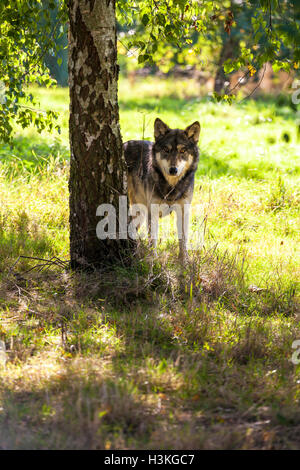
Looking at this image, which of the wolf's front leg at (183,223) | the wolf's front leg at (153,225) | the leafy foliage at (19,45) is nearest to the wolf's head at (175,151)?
the wolf's front leg at (183,223)

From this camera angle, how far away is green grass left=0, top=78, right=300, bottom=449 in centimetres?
312

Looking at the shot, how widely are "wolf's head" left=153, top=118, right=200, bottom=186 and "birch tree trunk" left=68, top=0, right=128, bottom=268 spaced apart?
2.62 ft

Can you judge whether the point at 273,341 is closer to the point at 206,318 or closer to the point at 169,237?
the point at 206,318

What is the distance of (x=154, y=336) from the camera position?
426cm

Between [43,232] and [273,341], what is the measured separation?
10.8 feet

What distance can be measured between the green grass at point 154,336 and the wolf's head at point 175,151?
30.9 inches

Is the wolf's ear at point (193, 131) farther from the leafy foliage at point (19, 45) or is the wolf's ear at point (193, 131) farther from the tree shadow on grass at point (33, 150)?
the tree shadow on grass at point (33, 150)

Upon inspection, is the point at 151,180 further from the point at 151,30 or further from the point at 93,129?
the point at 151,30

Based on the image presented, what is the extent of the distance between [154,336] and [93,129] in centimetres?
205

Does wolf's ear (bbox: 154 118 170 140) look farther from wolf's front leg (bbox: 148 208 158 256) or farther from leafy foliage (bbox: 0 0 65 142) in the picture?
leafy foliage (bbox: 0 0 65 142)

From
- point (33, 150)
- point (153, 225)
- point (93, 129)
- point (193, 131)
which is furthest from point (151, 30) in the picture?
point (33, 150)

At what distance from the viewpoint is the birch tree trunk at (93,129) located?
Answer: 4.84 m

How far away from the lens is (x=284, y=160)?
400 inches
